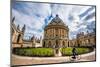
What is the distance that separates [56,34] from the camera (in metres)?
2.57

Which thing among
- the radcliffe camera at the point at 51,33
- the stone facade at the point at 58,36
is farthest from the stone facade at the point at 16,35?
the stone facade at the point at 58,36

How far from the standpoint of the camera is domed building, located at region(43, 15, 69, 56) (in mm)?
2525

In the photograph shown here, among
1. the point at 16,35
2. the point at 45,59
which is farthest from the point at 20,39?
the point at 45,59

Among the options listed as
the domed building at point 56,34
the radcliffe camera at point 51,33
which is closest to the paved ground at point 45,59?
the radcliffe camera at point 51,33

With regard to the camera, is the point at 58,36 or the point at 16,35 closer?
the point at 16,35

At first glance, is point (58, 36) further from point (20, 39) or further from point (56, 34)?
point (20, 39)

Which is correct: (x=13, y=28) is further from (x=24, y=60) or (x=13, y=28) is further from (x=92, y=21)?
(x=92, y=21)

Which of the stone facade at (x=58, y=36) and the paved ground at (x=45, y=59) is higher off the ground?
the stone facade at (x=58, y=36)

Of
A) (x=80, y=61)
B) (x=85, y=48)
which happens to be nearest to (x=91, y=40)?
(x=85, y=48)

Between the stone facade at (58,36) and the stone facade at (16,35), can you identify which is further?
the stone facade at (58,36)

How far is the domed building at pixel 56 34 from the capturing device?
2.53 metres

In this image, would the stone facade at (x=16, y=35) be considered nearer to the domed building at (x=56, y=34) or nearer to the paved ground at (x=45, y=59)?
the paved ground at (x=45, y=59)

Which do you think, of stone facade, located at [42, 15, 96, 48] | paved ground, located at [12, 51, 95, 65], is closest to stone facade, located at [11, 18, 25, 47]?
paved ground, located at [12, 51, 95, 65]

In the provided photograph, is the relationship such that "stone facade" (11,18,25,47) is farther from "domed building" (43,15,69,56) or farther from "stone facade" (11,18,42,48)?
"domed building" (43,15,69,56)
